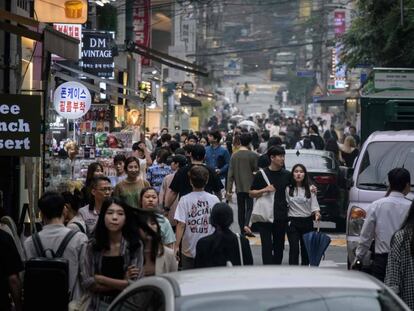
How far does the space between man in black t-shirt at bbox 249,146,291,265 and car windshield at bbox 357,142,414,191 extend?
1006 mm

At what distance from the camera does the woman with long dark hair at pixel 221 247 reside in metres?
9.94

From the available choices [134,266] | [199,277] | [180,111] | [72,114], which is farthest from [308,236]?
[180,111]

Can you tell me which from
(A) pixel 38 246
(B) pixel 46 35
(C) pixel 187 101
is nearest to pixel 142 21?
(C) pixel 187 101

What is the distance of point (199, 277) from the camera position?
6.27m

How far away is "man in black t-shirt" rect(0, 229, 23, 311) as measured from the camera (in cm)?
898

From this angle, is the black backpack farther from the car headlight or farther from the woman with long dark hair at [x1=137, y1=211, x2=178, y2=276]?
the car headlight

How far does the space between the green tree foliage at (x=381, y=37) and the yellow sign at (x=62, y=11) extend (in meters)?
9.78

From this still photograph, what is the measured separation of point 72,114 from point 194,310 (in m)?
17.3

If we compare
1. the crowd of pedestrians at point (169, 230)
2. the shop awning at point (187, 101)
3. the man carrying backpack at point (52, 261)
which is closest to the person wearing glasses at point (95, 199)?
the crowd of pedestrians at point (169, 230)

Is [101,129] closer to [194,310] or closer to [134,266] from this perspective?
[134,266]

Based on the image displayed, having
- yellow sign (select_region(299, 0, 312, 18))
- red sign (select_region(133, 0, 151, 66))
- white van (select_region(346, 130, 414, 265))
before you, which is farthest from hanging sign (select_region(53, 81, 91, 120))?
yellow sign (select_region(299, 0, 312, 18))

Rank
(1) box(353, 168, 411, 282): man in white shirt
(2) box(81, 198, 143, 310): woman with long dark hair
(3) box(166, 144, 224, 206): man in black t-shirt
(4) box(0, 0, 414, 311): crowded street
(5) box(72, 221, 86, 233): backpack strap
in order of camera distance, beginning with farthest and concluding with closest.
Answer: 1. (3) box(166, 144, 224, 206): man in black t-shirt
2. (1) box(353, 168, 411, 282): man in white shirt
3. (5) box(72, 221, 86, 233): backpack strap
4. (2) box(81, 198, 143, 310): woman with long dark hair
5. (4) box(0, 0, 414, 311): crowded street

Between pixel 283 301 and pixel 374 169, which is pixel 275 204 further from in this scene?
pixel 283 301

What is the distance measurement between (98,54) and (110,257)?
19632 millimetres
